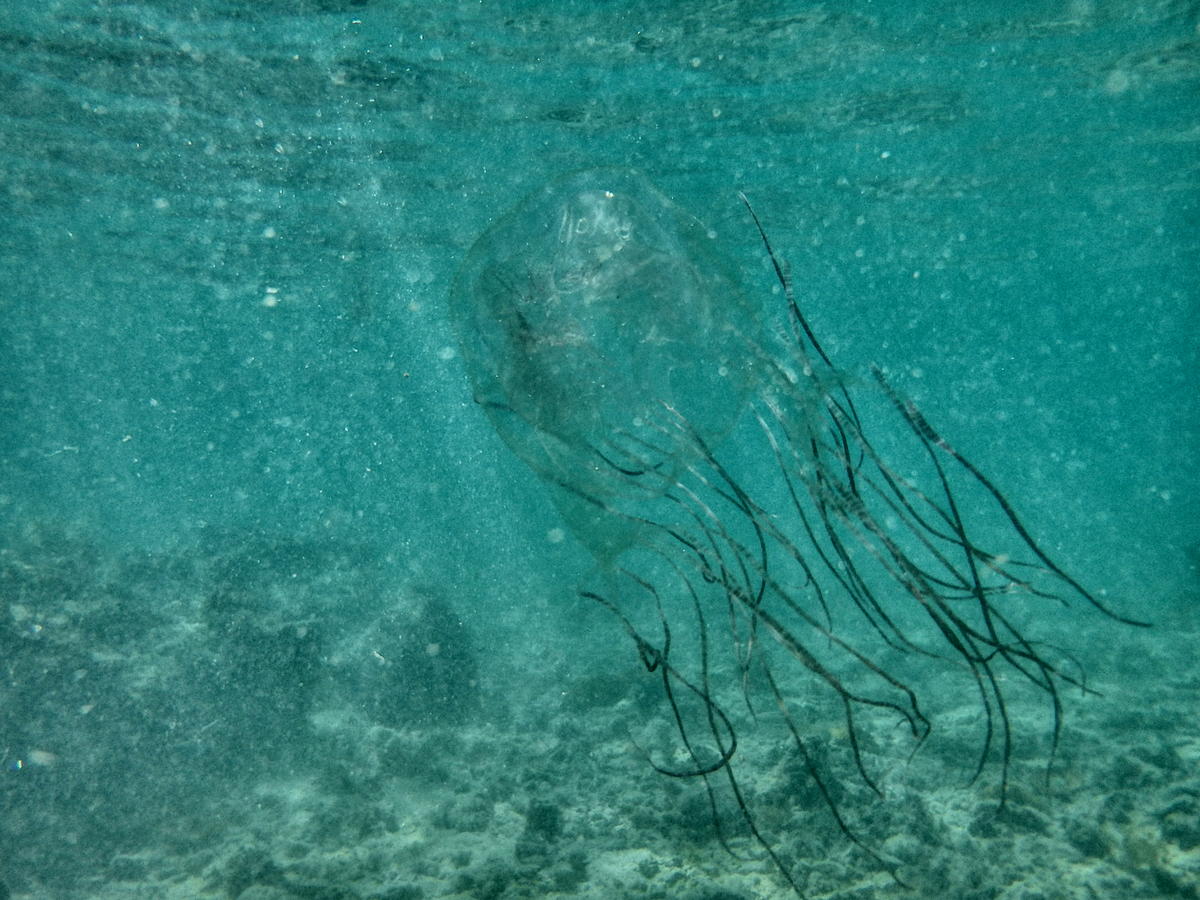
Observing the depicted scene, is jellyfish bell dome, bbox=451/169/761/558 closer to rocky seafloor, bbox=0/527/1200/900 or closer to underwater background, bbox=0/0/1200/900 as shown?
underwater background, bbox=0/0/1200/900

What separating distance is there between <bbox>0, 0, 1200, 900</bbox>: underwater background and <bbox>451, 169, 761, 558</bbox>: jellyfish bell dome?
618mm

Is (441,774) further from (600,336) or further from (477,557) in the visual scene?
(477,557)

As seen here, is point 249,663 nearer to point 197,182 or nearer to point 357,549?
point 357,549

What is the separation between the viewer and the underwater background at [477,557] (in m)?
5.96

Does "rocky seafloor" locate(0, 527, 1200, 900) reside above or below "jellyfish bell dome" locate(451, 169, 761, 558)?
below

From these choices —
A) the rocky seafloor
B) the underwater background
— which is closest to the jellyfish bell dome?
the underwater background

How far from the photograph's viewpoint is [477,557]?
930 inches

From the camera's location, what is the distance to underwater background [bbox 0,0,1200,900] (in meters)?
5.96

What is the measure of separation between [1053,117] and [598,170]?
13.3 metres

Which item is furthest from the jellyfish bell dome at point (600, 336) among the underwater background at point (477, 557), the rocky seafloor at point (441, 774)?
the rocky seafloor at point (441, 774)

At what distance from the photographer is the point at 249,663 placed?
996 centimetres

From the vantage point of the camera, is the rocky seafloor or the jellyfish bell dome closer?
the jellyfish bell dome

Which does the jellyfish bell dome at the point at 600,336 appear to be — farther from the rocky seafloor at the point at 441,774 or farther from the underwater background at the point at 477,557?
the rocky seafloor at the point at 441,774

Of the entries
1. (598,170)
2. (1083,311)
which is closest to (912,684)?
(598,170)
